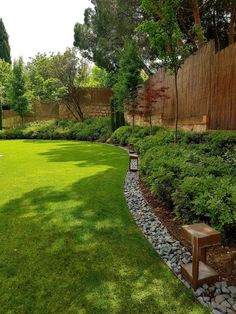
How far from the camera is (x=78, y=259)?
2670 mm

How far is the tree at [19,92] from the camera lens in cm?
1939

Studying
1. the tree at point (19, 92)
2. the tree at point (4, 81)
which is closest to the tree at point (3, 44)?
the tree at point (4, 81)

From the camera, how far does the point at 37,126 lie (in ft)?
62.5

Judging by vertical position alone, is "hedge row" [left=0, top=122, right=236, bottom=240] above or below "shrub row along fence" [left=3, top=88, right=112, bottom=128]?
below

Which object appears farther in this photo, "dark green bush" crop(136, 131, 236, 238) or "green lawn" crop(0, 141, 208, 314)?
"dark green bush" crop(136, 131, 236, 238)

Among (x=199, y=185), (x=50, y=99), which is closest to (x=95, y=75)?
(x=50, y=99)

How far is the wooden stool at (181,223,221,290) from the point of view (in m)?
2.20

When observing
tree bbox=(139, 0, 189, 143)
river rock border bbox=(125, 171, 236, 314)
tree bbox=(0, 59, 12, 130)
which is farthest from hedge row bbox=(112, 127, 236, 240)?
tree bbox=(0, 59, 12, 130)

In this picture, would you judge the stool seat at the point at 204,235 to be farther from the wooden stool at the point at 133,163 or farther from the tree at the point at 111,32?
the tree at the point at 111,32

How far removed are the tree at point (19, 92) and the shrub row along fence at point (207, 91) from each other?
494 inches

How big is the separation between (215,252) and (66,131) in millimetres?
15161

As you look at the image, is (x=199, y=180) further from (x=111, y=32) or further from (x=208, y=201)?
(x=111, y=32)

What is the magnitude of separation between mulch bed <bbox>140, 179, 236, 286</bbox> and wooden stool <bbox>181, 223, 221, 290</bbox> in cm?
15

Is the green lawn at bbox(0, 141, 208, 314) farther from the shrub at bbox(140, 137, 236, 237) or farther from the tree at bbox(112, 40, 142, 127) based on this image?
the tree at bbox(112, 40, 142, 127)
